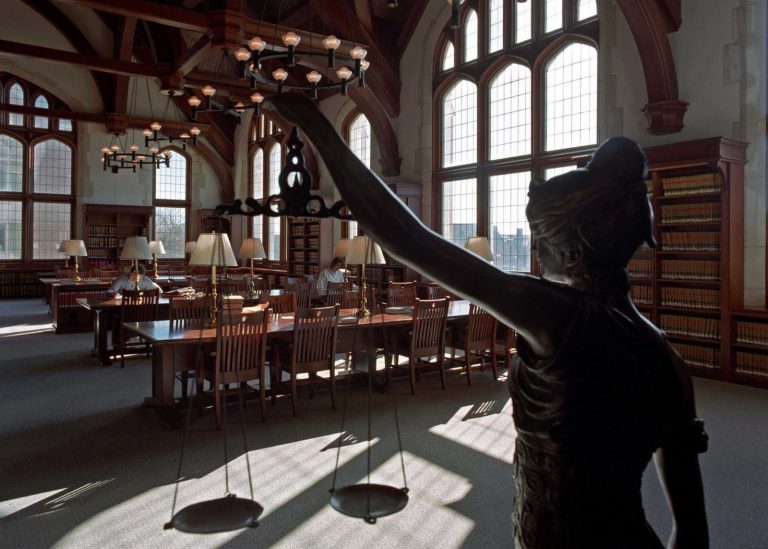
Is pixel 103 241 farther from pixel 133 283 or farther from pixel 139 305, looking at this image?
pixel 139 305

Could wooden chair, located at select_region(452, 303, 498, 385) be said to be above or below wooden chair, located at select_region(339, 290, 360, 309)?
below

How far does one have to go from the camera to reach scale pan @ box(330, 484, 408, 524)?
1732 mm

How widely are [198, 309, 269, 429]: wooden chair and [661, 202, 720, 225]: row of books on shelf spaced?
13.9 feet

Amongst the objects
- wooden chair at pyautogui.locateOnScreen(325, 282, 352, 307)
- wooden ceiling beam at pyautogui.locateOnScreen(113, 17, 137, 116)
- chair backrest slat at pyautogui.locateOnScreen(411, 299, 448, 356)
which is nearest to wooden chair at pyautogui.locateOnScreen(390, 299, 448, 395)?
chair backrest slat at pyautogui.locateOnScreen(411, 299, 448, 356)

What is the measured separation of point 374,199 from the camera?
66 centimetres

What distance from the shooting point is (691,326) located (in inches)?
234

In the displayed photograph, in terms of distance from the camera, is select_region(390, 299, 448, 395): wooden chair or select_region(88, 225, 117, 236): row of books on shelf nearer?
select_region(390, 299, 448, 395): wooden chair

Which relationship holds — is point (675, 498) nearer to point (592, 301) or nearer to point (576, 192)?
point (592, 301)

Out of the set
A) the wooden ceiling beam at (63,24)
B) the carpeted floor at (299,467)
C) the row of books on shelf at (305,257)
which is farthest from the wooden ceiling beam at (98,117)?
the carpeted floor at (299,467)

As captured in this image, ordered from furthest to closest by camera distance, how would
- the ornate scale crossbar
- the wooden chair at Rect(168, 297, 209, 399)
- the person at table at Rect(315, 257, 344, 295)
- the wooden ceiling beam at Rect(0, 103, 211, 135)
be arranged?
the wooden ceiling beam at Rect(0, 103, 211, 135) < the person at table at Rect(315, 257, 344, 295) < the wooden chair at Rect(168, 297, 209, 399) < the ornate scale crossbar

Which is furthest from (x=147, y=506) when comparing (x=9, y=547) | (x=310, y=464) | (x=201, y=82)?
(x=201, y=82)

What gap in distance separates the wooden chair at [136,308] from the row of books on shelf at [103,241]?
9.84 meters

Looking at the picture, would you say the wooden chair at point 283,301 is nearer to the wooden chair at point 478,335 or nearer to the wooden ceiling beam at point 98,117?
the wooden chair at point 478,335

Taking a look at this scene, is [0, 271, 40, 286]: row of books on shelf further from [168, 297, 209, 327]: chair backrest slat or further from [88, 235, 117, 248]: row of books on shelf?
[168, 297, 209, 327]: chair backrest slat
